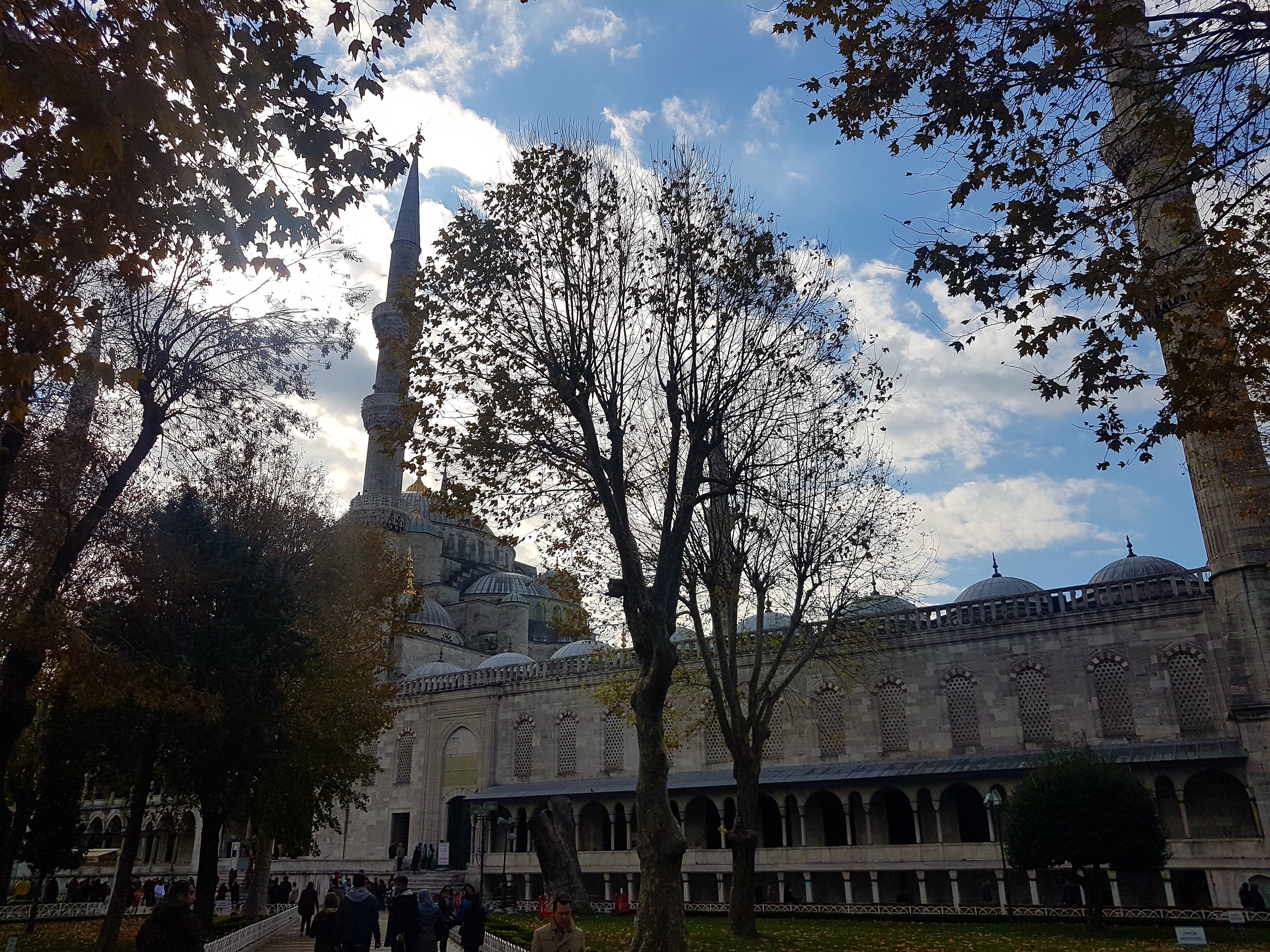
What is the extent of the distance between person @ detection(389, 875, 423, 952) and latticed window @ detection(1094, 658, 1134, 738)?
21.1 meters

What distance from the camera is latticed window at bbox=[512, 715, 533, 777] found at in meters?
36.5

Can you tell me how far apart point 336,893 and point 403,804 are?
29.1 meters

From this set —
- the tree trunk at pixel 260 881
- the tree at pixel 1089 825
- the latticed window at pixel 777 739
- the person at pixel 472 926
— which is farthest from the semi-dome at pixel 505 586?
the person at pixel 472 926

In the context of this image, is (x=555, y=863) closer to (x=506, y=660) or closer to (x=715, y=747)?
(x=715, y=747)

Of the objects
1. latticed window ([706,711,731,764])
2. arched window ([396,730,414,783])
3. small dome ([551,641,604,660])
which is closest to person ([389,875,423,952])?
A: latticed window ([706,711,731,764])

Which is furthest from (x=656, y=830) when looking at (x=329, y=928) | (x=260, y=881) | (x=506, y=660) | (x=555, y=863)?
(x=506, y=660)

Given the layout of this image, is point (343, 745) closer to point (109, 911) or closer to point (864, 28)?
point (109, 911)

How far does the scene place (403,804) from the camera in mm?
38500

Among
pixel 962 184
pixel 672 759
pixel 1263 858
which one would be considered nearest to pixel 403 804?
pixel 672 759

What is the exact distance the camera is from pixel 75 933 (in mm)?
20000

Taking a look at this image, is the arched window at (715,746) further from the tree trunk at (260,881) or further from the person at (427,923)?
the person at (427,923)

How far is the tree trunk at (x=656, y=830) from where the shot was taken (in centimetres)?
1159

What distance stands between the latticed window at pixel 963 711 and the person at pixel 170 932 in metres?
23.9

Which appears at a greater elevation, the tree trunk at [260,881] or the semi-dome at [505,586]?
the semi-dome at [505,586]
